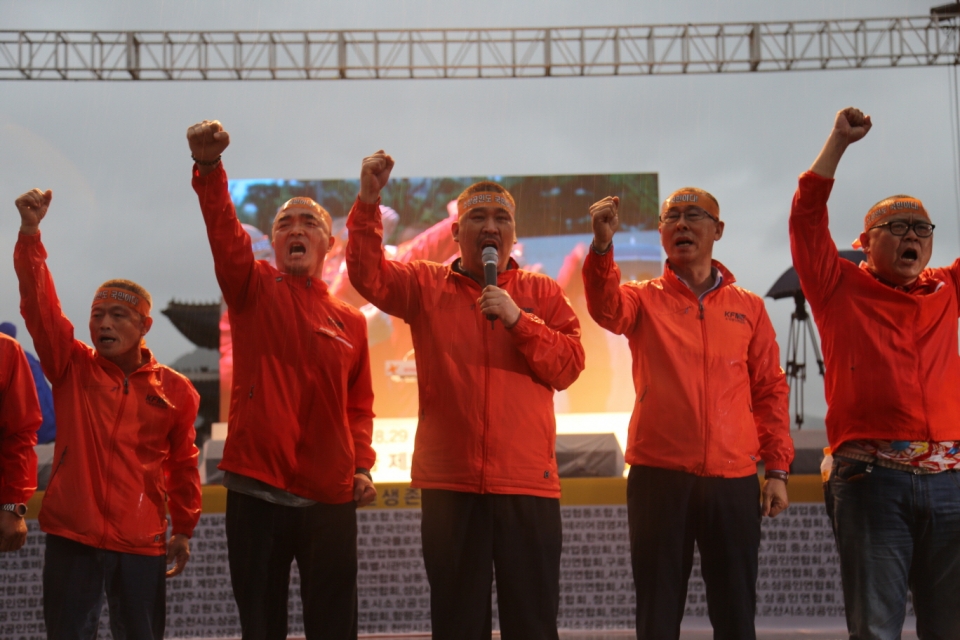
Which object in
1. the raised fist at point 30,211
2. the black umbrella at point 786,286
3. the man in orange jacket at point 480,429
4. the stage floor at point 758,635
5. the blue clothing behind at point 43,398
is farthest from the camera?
the black umbrella at point 786,286

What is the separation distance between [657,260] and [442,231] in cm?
299

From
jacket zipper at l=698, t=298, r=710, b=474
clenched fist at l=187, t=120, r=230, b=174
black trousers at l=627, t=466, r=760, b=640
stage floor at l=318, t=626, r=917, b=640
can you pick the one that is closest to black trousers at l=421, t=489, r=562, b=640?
black trousers at l=627, t=466, r=760, b=640

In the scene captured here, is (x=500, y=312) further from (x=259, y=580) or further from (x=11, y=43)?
(x=11, y=43)

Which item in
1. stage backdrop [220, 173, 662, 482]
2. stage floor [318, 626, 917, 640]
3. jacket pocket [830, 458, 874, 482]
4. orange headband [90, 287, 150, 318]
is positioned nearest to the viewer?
jacket pocket [830, 458, 874, 482]

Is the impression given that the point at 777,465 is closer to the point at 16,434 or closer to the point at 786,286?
the point at 16,434

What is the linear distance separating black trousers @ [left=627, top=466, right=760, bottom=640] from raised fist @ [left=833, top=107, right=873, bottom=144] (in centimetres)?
124

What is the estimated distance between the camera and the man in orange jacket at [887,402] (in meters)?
2.81

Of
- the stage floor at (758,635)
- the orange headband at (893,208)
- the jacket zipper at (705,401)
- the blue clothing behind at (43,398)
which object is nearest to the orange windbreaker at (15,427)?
the stage floor at (758,635)

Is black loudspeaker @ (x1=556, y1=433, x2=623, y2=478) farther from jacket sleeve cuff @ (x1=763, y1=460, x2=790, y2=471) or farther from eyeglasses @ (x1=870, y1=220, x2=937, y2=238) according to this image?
eyeglasses @ (x1=870, y1=220, x2=937, y2=238)

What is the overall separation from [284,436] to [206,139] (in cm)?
106

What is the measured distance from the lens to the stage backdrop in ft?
37.6

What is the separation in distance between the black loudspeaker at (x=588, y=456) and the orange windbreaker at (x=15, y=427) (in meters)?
6.15

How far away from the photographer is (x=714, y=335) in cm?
311

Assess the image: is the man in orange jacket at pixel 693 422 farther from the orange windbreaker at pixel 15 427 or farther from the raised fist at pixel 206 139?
the orange windbreaker at pixel 15 427
